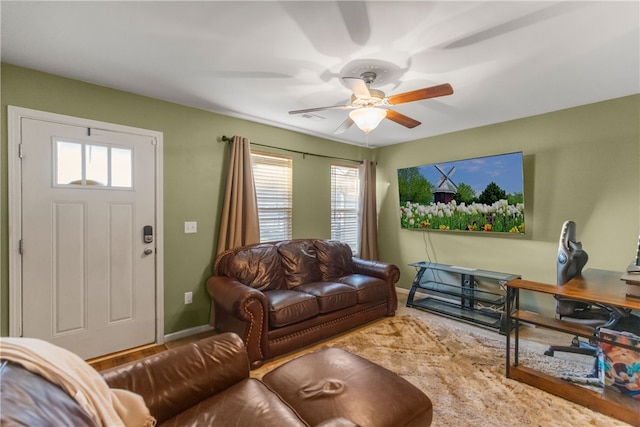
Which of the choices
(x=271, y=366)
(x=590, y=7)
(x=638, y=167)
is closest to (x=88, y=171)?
(x=271, y=366)

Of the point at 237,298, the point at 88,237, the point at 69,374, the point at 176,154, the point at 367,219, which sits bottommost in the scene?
the point at 237,298

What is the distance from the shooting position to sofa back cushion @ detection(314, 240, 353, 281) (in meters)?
3.65

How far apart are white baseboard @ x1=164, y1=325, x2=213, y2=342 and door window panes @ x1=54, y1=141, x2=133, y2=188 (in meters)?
1.60

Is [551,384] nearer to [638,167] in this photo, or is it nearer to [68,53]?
[638,167]

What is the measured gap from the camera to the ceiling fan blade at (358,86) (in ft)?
6.16

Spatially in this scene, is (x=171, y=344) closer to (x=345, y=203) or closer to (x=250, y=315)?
(x=250, y=315)

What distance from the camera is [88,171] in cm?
253

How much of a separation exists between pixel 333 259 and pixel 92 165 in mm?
2738

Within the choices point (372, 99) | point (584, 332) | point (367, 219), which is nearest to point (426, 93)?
point (372, 99)

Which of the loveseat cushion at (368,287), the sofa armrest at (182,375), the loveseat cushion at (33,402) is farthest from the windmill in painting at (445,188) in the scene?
the loveseat cushion at (33,402)

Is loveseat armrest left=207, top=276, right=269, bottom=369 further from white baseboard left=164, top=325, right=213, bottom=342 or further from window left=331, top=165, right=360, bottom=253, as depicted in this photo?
window left=331, top=165, right=360, bottom=253

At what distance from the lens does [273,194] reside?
3.84 meters

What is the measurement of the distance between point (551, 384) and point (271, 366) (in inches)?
84.9

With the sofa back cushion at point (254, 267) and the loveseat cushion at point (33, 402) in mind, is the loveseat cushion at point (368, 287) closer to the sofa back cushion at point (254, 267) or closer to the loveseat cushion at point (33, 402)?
the sofa back cushion at point (254, 267)
